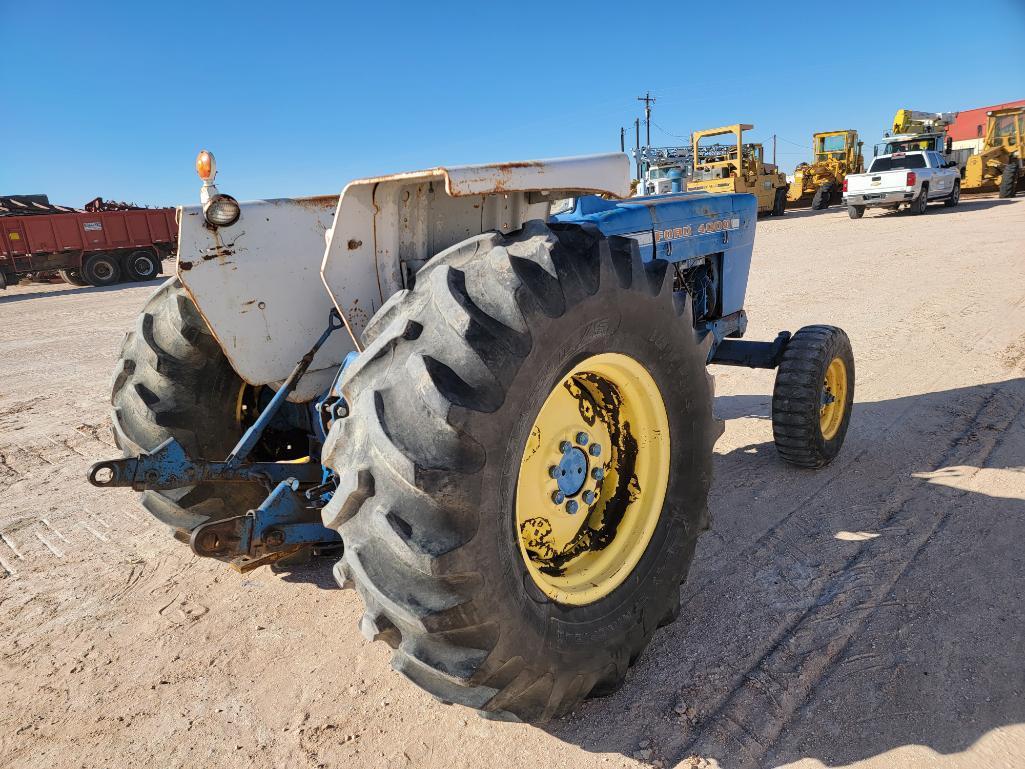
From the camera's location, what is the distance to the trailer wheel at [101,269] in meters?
19.0

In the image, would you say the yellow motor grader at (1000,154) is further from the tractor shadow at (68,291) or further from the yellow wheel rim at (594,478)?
the yellow wheel rim at (594,478)

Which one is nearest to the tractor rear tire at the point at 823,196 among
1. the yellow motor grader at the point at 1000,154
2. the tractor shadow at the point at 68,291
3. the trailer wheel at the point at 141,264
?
the yellow motor grader at the point at 1000,154

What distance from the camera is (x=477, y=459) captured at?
171 centimetres

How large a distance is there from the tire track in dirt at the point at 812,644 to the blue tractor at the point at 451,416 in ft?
1.11

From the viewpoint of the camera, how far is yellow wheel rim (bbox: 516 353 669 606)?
2277 millimetres

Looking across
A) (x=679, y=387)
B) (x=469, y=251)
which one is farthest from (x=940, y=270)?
(x=469, y=251)

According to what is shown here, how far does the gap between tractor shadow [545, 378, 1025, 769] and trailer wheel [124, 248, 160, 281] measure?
20279mm

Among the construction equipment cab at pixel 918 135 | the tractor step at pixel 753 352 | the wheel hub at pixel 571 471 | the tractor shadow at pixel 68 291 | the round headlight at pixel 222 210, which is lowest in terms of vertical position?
the tractor shadow at pixel 68 291

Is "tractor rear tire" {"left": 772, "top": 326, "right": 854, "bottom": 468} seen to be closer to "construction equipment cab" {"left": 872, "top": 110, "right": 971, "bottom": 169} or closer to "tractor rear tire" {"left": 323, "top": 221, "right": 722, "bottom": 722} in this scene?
"tractor rear tire" {"left": 323, "top": 221, "right": 722, "bottom": 722}

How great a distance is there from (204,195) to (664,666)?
2.29 m

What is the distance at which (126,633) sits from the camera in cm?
283

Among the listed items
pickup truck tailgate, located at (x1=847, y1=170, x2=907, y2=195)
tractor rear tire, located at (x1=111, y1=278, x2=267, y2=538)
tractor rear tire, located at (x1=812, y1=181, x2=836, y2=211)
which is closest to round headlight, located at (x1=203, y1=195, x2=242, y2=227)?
tractor rear tire, located at (x1=111, y1=278, x2=267, y2=538)

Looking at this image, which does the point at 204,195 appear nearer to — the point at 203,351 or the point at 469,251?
the point at 203,351

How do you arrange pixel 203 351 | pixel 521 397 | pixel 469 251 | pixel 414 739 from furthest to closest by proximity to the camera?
pixel 203 351, pixel 414 739, pixel 469 251, pixel 521 397
